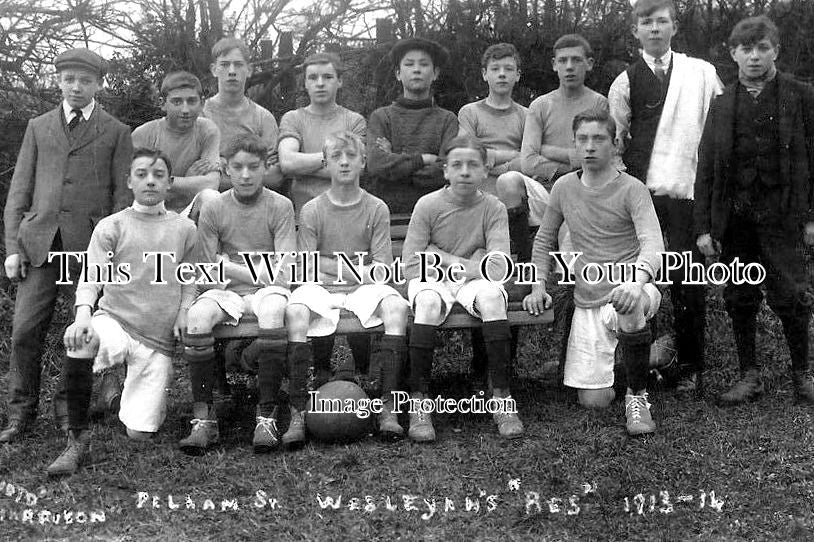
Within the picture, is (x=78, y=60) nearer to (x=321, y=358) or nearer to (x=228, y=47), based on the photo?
(x=228, y=47)

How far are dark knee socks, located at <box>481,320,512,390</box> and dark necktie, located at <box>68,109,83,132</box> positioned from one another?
8.19 feet

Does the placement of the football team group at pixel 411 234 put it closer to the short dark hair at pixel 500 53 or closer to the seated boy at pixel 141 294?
the seated boy at pixel 141 294

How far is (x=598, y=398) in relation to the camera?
16.2ft

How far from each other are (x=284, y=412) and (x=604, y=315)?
1.86 metres

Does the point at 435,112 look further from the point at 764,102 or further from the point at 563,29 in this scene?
Answer: the point at 764,102

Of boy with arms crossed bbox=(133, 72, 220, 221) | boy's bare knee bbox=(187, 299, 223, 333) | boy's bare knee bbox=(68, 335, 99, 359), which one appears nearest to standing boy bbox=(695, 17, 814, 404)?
Result: boy's bare knee bbox=(187, 299, 223, 333)

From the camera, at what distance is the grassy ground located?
3682mm

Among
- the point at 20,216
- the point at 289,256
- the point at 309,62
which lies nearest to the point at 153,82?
the point at 309,62

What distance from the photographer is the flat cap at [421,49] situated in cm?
582

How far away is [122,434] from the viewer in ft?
15.6

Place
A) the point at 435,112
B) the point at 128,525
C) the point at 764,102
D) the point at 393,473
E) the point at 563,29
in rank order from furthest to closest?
the point at 563,29 < the point at 435,112 < the point at 764,102 < the point at 393,473 < the point at 128,525

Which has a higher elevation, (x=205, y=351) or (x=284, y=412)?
(x=205, y=351)

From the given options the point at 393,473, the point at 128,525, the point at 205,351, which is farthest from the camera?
the point at 205,351

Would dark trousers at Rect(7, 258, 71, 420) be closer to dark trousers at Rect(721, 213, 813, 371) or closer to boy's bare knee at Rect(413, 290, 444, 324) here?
boy's bare knee at Rect(413, 290, 444, 324)
